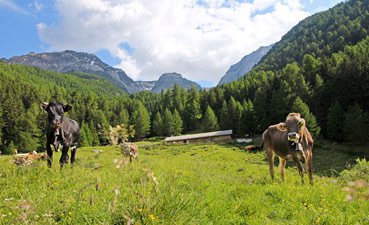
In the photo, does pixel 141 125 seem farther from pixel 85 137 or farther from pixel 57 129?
pixel 57 129

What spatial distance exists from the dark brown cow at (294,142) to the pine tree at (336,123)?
68448 millimetres

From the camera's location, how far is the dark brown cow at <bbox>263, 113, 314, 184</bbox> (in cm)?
1145

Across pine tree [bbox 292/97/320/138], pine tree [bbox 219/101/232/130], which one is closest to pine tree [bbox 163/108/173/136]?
pine tree [bbox 219/101/232/130]

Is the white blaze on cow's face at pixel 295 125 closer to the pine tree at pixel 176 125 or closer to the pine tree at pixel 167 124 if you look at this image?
the pine tree at pixel 176 125

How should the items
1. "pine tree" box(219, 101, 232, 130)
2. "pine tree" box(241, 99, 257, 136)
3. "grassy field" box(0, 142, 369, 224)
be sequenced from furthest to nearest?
"pine tree" box(219, 101, 232, 130), "pine tree" box(241, 99, 257, 136), "grassy field" box(0, 142, 369, 224)

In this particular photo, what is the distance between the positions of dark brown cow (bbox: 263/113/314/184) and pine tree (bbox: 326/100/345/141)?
68.4 m

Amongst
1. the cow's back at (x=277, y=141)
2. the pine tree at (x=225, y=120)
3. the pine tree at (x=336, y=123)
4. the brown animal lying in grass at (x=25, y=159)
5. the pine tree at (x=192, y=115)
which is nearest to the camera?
the brown animal lying in grass at (x=25, y=159)

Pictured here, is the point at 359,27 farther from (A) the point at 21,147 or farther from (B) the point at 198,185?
(B) the point at 198,185

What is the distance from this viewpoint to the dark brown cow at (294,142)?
11445 mm

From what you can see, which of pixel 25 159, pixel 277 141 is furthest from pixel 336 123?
pixel 25 159

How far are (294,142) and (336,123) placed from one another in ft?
233

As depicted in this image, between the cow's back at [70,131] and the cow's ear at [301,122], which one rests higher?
the cow's back at [70,131]

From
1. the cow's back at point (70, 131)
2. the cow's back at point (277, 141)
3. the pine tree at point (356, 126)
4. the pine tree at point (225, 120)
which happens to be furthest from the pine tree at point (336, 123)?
the cow's back at point (70, 131)

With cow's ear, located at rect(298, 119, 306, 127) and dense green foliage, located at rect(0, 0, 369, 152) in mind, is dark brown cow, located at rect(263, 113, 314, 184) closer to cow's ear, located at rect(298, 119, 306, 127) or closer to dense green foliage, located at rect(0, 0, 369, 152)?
cow's ear, located at rect(298, 119, 306, 127)
